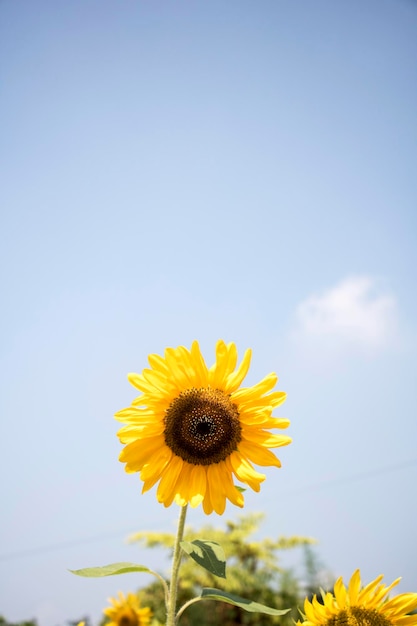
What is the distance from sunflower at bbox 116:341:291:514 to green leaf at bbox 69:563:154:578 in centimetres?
38

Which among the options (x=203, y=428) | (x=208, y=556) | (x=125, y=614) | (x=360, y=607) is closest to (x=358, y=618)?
(x=360, y=607)

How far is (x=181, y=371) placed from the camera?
2.54m

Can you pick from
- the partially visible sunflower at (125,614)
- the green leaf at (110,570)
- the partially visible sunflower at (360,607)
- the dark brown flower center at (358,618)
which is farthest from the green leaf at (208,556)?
the partially visible sunflower at (125,614)

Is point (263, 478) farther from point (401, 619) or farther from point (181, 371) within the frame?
point (401, 619)

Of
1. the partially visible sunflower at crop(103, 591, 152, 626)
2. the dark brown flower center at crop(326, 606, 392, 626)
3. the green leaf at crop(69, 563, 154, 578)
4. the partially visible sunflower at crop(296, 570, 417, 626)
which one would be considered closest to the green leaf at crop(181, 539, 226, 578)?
the green leaf at crop(69, 563, 154, 578)

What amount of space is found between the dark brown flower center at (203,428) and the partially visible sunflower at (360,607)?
78 centimetres

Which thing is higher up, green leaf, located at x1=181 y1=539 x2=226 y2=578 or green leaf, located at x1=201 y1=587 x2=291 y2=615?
green leaf, located at x1=181 y1=539 x2=226 y2=578

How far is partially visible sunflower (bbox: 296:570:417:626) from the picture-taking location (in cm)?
223

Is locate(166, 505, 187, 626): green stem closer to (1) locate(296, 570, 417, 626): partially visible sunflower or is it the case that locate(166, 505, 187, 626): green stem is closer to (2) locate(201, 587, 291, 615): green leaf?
(2) locate(201, 587, 291, 615): green leaf

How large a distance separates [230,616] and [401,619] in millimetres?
10164

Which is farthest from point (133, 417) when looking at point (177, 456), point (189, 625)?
point (189, 625)

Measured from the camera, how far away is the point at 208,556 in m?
1.98

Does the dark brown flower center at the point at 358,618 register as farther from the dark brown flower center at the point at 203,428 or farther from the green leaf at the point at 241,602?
the dark brown flower center at the point at 203,428

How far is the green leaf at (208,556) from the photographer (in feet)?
6.31
